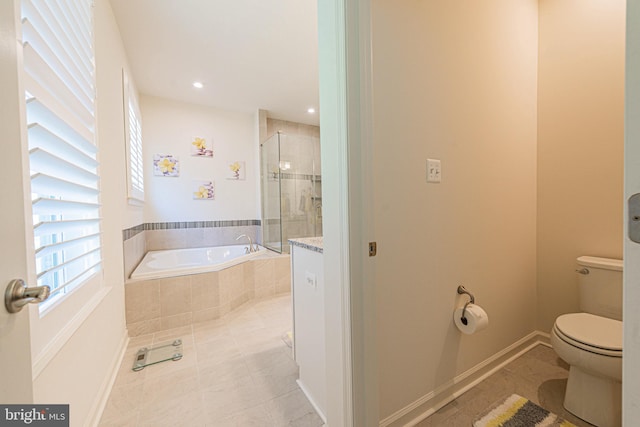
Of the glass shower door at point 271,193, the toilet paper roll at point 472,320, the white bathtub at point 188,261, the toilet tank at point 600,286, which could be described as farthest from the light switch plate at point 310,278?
the glass shower door at point 271,193

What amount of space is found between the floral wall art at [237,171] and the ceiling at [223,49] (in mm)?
883

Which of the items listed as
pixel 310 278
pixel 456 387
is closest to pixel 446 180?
pixel 310 278

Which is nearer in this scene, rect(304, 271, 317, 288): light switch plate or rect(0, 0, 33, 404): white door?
rect(0, 0, 33, 404): white door

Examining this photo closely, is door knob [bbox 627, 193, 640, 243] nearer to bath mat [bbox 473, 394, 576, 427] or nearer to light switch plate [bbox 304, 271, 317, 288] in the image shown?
light switch plate [bbox 304, 271, 317, 288]

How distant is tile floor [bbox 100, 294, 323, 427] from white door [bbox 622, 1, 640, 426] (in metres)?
1.31

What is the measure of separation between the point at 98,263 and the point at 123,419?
2.73 ft

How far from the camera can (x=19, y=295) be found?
533 mm

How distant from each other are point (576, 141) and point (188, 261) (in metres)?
3.97

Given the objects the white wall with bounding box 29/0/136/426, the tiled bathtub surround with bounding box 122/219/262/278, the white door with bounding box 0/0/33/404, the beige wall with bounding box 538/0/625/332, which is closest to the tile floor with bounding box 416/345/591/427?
the beige wall with bounding box 538/0/625/332

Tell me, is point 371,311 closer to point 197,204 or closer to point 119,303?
point 119,303

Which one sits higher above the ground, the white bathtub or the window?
the window

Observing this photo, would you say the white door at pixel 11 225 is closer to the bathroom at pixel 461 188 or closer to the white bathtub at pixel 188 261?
the bathroom at pixel 461 188

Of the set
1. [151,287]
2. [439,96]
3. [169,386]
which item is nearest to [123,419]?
[169,386]

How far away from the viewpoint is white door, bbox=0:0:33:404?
504 millimetres
